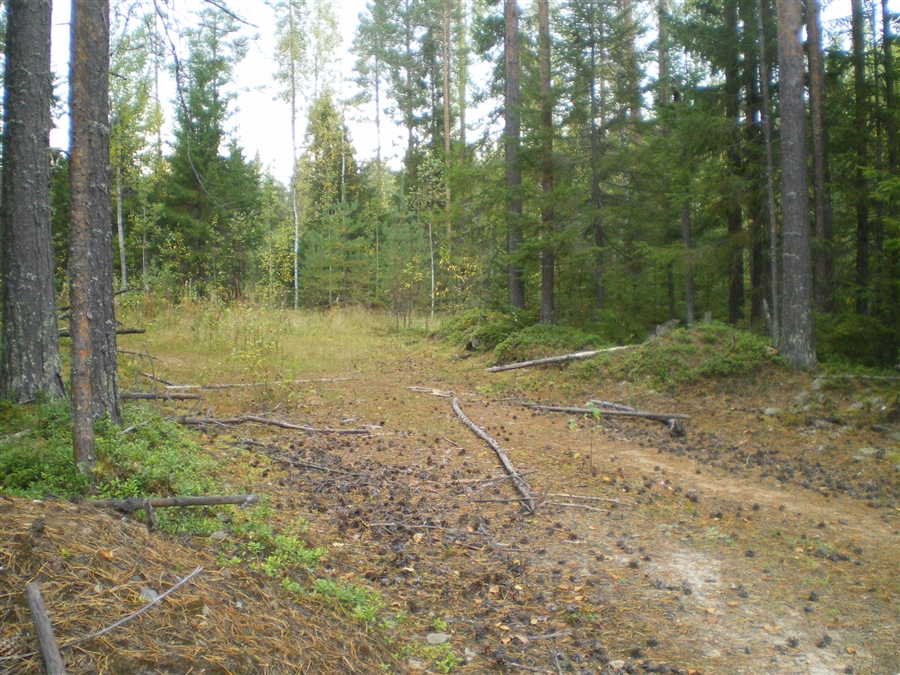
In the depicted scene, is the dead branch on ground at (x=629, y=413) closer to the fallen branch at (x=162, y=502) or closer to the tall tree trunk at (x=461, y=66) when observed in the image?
the fallen branch at (x=162, y=502)

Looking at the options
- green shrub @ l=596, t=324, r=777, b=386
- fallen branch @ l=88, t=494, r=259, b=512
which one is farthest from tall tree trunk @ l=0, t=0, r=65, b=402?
green shrub @ l=596, t=324, r=777, b=386

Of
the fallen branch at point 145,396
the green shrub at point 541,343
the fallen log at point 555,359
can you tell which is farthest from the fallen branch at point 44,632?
the green shrub at point 541,343

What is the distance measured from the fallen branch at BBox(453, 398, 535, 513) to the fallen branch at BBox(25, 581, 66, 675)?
4026 mm

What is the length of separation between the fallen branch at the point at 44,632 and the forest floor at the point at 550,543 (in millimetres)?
75

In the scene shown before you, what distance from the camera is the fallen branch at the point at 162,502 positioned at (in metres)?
3.90

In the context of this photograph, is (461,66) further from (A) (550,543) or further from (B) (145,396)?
(A) (550,543)

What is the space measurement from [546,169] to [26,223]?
11.9 m

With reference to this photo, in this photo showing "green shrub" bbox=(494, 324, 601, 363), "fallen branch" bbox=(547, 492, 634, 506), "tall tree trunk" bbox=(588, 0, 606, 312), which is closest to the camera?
"fallen branch" bbox=(547, 492, 634, 506)

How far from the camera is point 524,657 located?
3568mm

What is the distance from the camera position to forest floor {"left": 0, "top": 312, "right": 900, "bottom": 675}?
3324 millimetres

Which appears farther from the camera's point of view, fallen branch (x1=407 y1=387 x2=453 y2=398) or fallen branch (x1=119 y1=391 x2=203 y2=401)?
fallen branch (x1=407 y1=387 x2=453 y2=398)

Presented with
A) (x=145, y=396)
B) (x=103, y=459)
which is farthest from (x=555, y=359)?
(x=103, y=459)

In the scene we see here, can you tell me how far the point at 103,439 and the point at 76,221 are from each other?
1.69 m

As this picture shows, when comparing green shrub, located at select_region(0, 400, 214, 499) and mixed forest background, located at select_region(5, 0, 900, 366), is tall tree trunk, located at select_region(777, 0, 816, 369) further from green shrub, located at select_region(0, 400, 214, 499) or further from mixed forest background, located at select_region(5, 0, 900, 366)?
green shrub, located at select_region(0, 400, 214, 499)
